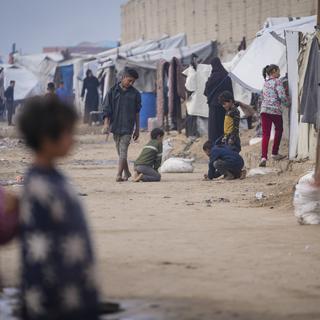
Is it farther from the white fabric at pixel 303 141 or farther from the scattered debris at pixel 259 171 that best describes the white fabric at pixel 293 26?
the scattered debris at pixel 259 171

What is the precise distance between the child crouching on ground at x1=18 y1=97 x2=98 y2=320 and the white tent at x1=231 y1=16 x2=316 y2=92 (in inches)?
549

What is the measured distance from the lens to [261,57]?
62.0 feet

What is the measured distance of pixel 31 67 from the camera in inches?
1807

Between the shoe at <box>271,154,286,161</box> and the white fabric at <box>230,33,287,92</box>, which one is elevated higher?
the white fabric at <box>230,33,287,92</box>

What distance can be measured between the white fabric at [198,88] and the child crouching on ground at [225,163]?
7.26 metres

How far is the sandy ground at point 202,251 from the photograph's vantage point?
21.9 ft

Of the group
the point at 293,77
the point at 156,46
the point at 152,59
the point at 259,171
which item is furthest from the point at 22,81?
the point at 259,171

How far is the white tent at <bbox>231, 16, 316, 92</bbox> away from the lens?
60.3 ft

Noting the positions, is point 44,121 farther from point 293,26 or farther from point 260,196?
point 293,26

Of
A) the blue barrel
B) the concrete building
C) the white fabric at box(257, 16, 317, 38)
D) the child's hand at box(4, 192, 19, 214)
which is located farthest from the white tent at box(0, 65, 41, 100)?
the child's hand at box(4, 192, 19, 214)

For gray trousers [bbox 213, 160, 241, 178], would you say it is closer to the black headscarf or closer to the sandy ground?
the sandy ground

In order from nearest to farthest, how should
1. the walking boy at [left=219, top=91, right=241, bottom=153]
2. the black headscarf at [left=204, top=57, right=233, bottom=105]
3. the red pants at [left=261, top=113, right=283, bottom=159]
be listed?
the walking boy at [left=219, top=91, right=241, bottom=153] → the red pants at [left=261, top=113, right=283, bottom=159] → the black headscarf at [left=204, top=57, right=233, bottom=105]

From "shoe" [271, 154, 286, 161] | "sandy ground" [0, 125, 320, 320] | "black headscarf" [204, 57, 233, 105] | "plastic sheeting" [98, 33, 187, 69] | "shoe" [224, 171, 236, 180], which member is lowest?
"sandy ground" [0, 125, 320, 320]

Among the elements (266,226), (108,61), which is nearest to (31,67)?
(108,61)
